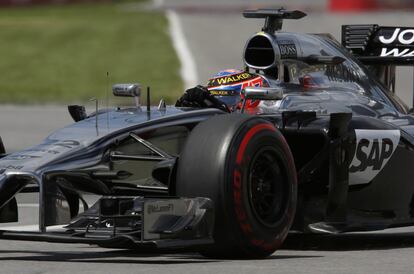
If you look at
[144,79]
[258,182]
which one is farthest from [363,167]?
[144,79]

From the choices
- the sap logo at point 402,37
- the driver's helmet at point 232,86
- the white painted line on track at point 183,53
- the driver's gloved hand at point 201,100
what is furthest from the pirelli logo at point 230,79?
the white painted line on track at point 183,53

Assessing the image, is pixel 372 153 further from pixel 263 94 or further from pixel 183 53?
pixel 183 53

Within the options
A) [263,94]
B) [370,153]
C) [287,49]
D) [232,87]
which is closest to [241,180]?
[263,94]

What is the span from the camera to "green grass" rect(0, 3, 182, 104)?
85.9 ft

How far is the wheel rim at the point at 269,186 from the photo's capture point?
314 inches

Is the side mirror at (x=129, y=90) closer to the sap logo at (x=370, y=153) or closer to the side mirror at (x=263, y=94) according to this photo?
the side mirror at (x=263, y=94)

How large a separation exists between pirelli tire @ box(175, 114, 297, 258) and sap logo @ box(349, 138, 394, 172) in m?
0.89

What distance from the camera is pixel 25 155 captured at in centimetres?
800

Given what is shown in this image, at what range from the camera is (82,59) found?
30.5 m

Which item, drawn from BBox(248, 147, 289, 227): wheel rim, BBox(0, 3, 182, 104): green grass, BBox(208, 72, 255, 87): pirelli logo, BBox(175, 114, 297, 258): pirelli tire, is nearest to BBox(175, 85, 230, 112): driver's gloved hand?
BBox(208, 72, 255, 87): pirelli logo

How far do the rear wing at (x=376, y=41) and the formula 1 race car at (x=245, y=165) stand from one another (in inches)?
30.9

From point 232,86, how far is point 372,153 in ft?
3.93

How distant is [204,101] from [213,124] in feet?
3.79

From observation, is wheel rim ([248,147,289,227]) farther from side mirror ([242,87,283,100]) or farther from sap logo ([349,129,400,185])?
sap logo ([349,129,400,185])
